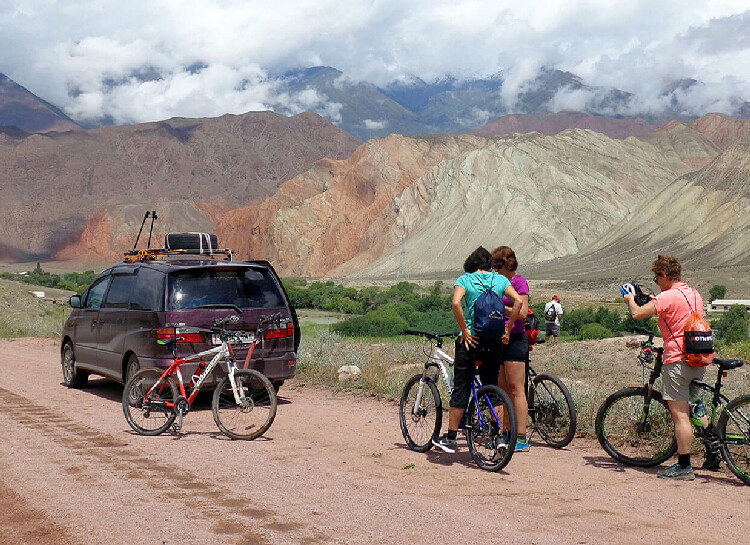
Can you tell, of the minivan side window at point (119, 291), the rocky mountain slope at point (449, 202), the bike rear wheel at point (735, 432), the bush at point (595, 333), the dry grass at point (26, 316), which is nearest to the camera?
the bike rear wheel at point (735, 432)

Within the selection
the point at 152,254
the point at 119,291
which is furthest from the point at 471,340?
the point at 152,254

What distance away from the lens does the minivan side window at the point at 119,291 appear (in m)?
10.7

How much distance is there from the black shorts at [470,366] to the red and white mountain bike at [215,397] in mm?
2050

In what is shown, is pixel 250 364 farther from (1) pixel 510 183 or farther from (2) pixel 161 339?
(1) pixel 510 183

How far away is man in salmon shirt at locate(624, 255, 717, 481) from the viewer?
681 centimetres

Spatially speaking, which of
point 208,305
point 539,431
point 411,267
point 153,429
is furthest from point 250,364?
point 411,267

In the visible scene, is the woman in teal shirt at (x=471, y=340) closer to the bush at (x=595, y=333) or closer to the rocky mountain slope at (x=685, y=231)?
the bush at (x=595, y=333)

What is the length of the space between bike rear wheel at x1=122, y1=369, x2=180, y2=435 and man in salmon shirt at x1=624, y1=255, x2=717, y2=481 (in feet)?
15.7

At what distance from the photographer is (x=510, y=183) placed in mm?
104875

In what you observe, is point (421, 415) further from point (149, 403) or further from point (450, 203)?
point (450, 203)

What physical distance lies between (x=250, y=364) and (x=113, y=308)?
7.69 feet

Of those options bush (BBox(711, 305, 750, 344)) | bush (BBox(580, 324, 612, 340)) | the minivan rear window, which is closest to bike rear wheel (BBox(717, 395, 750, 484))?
the minivan rear window

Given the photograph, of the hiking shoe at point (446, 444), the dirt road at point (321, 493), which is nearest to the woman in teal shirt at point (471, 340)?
the hiking shoe at point (446, 444)

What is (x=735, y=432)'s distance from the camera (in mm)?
6832
